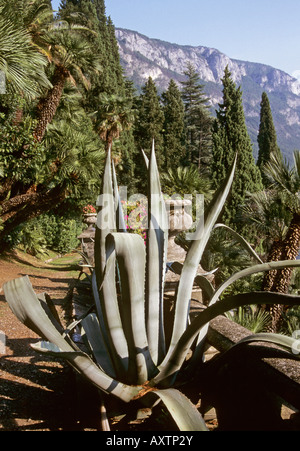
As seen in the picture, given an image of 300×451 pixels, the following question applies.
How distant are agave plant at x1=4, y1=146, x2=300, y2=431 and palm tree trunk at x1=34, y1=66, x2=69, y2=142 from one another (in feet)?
28.4

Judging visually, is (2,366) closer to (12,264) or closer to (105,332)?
(105,332)

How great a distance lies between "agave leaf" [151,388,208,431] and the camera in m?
1.13

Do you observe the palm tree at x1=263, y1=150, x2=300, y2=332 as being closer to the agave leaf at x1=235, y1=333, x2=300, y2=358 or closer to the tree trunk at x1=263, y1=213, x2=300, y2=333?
the tree trunk at x1=263, y1=213, x2=300, y2=333

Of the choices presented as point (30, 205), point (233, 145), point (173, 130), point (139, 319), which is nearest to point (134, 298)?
point (139, 319)

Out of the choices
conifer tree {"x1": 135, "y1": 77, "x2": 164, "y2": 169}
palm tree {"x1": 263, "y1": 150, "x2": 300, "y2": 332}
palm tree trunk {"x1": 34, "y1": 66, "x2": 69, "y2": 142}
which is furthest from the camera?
conifer tree {"x1": 135, "y1": 77, "x2": 164, "y2": 169}

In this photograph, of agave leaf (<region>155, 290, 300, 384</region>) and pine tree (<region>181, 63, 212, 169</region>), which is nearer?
agave leaf (<region>155, 290, 300, 384</region>)

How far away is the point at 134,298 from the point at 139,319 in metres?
0.12

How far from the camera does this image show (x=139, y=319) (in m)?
1.49

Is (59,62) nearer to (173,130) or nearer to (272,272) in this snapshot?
(272,272)

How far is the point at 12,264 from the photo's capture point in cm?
1077

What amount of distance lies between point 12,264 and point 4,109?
4603 millimetres

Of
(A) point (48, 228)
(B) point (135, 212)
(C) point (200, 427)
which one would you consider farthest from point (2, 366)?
(A) point (48, 228)

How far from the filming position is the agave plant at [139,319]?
50.8 inches

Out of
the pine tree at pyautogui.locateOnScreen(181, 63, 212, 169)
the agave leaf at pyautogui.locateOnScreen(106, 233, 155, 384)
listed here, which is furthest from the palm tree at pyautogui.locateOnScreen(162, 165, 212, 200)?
the pine tree at pyautogui.locateOnScreen(181, 63, 212, 169)
